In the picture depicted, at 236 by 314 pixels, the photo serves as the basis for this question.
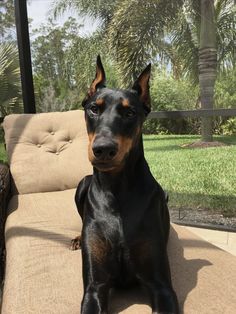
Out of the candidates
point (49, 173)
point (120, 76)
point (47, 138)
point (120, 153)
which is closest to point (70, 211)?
point (49, 173)

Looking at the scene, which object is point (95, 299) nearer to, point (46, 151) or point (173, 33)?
point (46, 151)

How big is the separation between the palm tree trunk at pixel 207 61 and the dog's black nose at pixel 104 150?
2.44m

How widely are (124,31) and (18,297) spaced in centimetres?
290

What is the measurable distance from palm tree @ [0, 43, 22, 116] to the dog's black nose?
3187 millimetres

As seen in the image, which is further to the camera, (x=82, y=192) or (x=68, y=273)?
(x=82, y=192)

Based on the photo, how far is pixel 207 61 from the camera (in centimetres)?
346

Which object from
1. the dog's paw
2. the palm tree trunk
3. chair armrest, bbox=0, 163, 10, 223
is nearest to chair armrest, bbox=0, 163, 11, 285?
chair armrest, bbox=0, 163, 10, 223

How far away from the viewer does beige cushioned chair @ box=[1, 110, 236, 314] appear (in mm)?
1439

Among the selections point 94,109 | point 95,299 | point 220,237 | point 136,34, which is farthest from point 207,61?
point 95,299

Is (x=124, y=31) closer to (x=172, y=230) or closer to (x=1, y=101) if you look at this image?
(x=1, y=101)

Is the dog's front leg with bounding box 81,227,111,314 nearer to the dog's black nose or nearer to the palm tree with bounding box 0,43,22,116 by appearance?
the dog's black nose

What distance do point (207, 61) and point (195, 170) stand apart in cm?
106

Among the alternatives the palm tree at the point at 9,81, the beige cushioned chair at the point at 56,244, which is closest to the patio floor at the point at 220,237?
the beige cushioned chair at the point at 56,244

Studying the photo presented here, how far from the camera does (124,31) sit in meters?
3.70
